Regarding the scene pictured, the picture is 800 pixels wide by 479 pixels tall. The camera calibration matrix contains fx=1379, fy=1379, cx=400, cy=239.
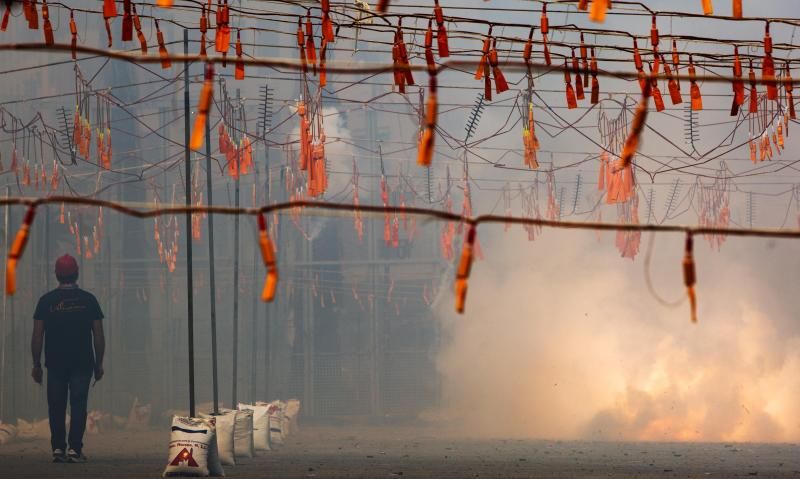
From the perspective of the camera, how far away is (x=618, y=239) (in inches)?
1129

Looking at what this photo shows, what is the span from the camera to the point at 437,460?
Result: 17.6 meters

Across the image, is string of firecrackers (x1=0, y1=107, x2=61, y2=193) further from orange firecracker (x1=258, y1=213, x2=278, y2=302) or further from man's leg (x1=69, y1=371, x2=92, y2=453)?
orange firecracker (x1=258, y1=213, x2=278, y2=302)

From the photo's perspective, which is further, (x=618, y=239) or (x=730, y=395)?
(x=730, y=395)

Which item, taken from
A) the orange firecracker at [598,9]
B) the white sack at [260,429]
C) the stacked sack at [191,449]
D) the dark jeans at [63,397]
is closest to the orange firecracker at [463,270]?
the orange firecracker at [598,9]

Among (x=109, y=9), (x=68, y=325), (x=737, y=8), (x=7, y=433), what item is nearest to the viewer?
(x=737, y=8)

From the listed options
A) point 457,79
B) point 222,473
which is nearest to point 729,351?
point 457,79

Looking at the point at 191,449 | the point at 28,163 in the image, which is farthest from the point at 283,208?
the point at 28,163

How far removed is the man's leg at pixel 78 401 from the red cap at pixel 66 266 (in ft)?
3.24

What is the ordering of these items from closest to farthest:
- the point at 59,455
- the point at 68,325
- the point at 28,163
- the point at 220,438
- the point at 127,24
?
the point at 127,24 → the point at 68,325 → the point at 59,455 → the point at 220,438 → the point at 28,163

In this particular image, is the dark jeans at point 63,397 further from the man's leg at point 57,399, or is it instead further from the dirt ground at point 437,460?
the dirt ground at point 437,460

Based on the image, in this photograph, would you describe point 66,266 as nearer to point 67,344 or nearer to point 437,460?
point 67,344

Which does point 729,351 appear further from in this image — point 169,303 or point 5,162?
point 5,162

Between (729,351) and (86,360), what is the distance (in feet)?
73.3

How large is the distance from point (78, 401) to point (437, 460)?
18.2 ft
